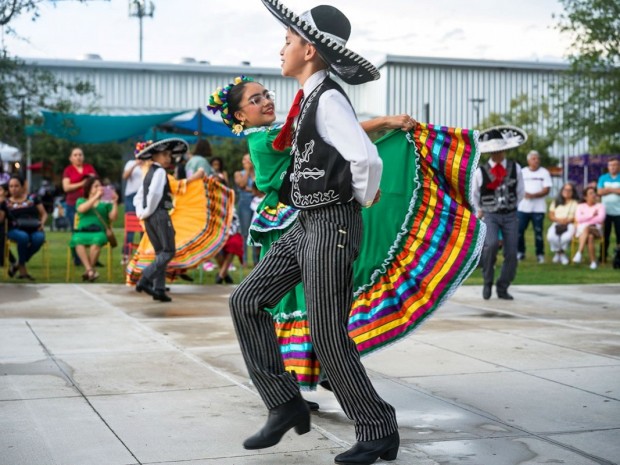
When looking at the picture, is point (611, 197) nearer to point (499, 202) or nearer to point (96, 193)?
point (499, 202)

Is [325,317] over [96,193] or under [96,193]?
under

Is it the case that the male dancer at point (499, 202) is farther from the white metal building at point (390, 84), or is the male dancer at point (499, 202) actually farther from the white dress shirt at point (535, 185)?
the white metal building at point (390, 84)

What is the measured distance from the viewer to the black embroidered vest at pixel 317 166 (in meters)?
4.30

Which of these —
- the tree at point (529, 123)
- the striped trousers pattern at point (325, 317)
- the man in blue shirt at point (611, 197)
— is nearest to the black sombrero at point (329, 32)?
the striped trousers pattern at point (325, 317)

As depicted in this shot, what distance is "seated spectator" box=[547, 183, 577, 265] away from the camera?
705 inches

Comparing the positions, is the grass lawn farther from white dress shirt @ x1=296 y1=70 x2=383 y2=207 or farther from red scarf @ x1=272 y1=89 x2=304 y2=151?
white dress shirt @ x1=296 y1=70 x2=383 y2=207

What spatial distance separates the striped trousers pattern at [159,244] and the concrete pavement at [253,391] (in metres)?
1.04

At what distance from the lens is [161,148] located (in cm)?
1120

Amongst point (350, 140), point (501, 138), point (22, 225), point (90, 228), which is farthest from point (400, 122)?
point (22, 225)

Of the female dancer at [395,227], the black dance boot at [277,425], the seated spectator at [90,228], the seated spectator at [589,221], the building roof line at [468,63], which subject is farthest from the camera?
the building roof line at [468,63]

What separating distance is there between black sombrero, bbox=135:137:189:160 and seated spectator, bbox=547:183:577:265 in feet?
28.6

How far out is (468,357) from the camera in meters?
7.29

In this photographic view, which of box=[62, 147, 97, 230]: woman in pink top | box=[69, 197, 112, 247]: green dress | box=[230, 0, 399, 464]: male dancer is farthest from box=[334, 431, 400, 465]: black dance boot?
box=[62, 147, 97, 230]: woman in pink top

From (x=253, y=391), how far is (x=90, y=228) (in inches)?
336
